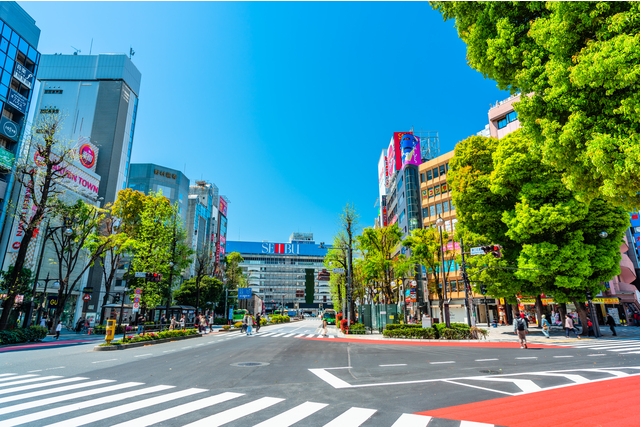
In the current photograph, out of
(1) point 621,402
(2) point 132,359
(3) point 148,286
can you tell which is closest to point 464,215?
(1) point 621,402

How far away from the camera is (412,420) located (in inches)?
226

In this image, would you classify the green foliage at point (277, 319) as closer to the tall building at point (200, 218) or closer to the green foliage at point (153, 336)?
the tall building at point (200, 218)

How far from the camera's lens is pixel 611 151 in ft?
21.3

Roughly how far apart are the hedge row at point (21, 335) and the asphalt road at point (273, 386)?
828 centimetres

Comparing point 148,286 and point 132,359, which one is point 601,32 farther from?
point 148,286

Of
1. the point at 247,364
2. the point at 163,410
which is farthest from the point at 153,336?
the point at 163,410

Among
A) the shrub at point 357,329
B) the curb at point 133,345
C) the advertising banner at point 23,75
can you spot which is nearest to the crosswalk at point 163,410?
the curb at point 133,345

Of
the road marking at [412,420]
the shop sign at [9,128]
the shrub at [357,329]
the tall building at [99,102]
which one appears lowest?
the shrub at [357,329]

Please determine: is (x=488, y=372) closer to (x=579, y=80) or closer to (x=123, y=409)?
(x=579, y=80)

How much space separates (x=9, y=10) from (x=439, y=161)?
5769 centimetres

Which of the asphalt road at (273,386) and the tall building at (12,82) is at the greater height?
the tall building at (12,82)

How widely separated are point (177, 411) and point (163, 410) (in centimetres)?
29

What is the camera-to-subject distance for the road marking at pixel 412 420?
5500 mm

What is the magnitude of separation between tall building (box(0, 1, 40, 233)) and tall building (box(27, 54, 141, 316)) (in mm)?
18251
